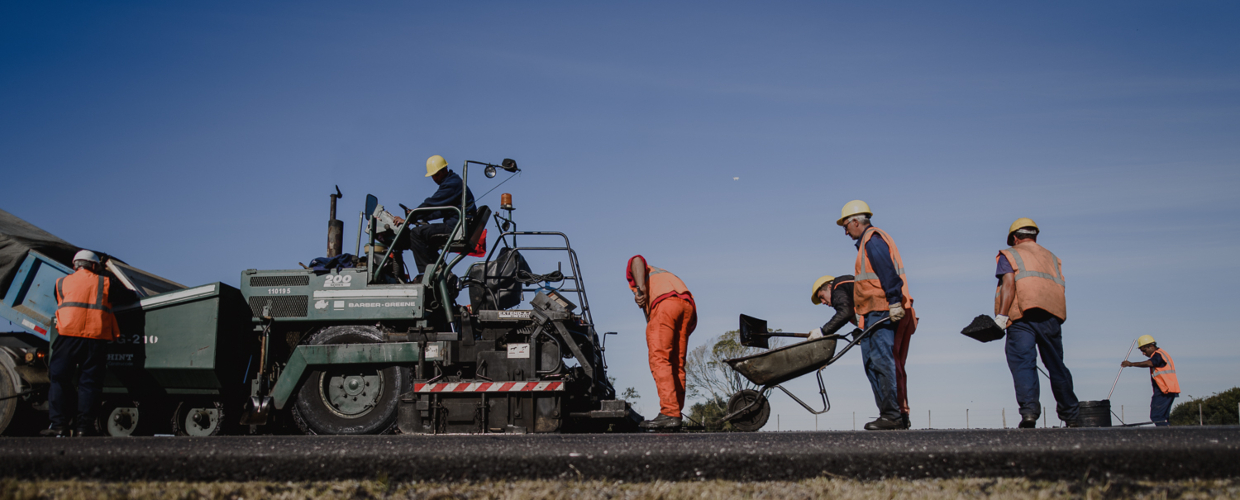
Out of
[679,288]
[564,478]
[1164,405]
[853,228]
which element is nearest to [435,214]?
[679,288]

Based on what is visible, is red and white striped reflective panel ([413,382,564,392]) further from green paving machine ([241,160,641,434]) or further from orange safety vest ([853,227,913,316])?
orange safety vest ([853,227,913,316])

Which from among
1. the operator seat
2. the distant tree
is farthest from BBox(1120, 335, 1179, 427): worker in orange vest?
the distant tree

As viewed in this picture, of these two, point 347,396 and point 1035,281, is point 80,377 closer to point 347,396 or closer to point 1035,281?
point 347,396

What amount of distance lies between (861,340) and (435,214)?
4.10m

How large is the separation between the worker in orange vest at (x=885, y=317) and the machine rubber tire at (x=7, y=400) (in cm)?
718

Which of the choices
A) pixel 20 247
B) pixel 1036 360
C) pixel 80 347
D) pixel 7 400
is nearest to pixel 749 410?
pixel 1036 360

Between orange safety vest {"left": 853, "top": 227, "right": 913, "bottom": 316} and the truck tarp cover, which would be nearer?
orange safety vest {"left": 853, "top": 227, "right": 913, "bottom": 316}

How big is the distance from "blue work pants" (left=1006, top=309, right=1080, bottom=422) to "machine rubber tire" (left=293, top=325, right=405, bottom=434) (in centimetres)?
507

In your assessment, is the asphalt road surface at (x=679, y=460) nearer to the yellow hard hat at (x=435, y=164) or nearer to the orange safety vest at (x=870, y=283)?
the orange safety vest at (x=870, y=283)

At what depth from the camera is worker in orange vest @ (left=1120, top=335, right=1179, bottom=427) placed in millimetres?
11398

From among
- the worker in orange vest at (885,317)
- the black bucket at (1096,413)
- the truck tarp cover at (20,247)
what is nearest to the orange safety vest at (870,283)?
the worker in orange vest at (885,317)

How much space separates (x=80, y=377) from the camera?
660 cm

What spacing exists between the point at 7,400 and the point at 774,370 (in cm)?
666

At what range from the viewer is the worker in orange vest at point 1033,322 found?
5.87m
